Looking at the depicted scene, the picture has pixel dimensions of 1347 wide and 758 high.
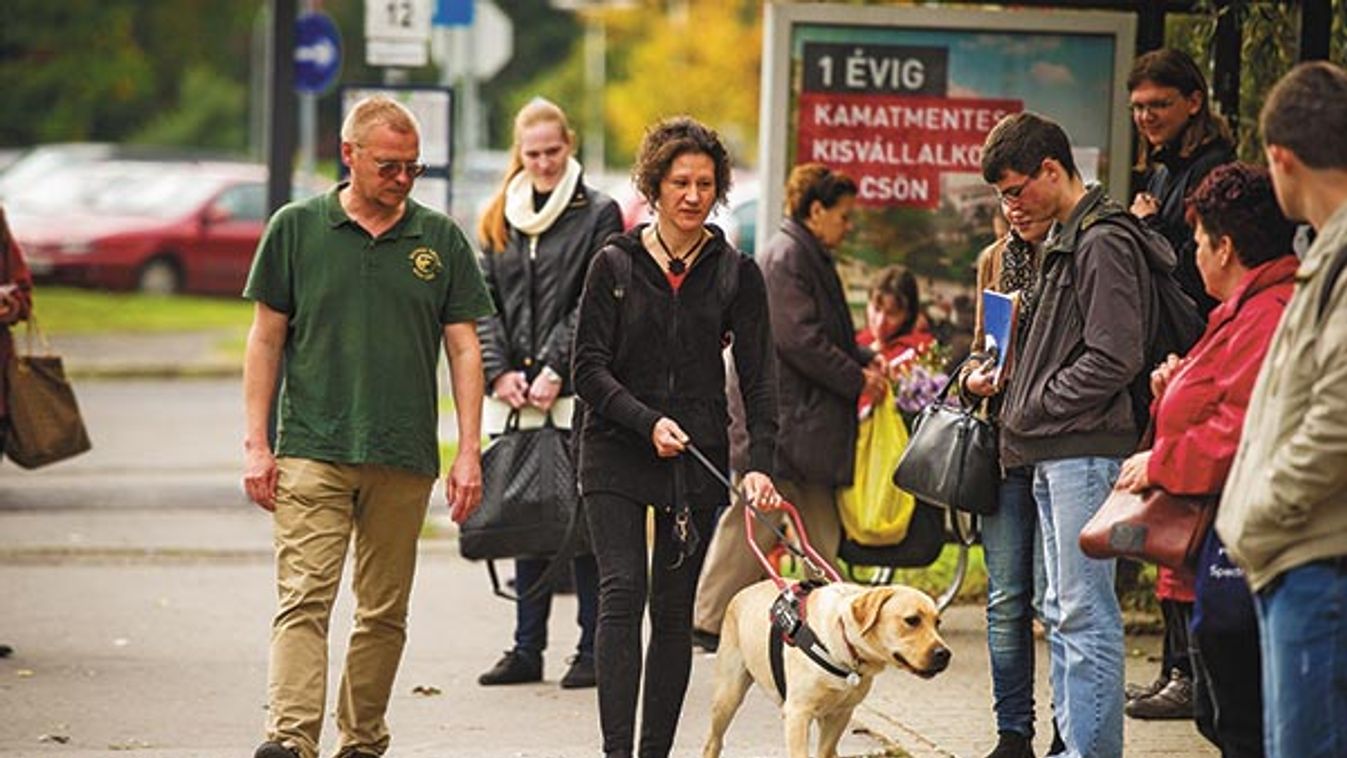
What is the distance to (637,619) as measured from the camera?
755cm

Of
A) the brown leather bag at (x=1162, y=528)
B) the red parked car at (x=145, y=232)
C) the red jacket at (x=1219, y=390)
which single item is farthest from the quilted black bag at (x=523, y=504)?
the red parked car at (x=145, y=232)

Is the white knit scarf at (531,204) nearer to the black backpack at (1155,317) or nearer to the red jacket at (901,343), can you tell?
the red jacket at (901,343)

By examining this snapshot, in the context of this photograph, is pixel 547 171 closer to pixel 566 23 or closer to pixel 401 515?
pixel 401 515

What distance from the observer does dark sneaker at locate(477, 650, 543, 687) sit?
9.72 metres

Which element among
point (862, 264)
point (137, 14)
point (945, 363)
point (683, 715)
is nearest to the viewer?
point (683, 715)

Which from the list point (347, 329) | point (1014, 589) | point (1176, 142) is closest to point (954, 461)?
point (1014, 589)

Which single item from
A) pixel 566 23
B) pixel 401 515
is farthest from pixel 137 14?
pixel 401 515

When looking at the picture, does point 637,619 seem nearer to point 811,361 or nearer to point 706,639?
point 811,361

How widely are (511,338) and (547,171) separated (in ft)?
2.01

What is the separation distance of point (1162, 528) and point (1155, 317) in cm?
127

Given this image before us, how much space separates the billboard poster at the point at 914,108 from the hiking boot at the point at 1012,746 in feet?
12.5

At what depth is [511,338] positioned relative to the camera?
9.80 m

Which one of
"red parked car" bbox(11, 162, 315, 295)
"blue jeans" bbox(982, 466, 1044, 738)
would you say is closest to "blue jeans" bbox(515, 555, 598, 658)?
"blue jeans" bbox(982, 466, 1044, 738)

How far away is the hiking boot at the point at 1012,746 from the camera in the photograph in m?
7.91
